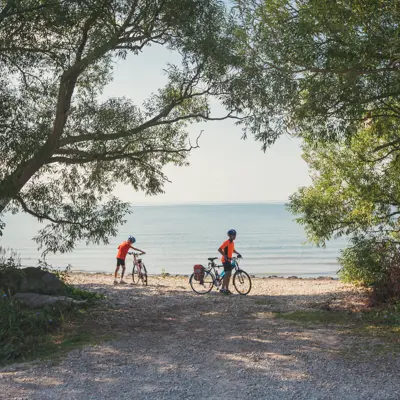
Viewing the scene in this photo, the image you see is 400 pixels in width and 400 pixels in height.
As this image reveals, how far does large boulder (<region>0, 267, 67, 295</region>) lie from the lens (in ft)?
42.8

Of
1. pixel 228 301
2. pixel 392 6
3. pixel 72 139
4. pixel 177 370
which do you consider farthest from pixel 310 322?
Answer: pixel 72 139

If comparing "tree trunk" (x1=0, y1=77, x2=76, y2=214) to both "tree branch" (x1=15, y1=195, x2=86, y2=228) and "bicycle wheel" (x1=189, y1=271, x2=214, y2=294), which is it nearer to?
"tree branch" (x1=15, y1=195, x2=86, y2=228)

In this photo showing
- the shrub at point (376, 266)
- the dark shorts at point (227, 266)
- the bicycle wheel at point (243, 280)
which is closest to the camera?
the shrub at point (376, 266)

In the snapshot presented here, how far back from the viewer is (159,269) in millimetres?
38812

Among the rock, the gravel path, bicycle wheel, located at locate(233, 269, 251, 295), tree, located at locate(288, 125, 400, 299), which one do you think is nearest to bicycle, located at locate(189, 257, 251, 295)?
bicycle wheel, located at locate(233, 269, 251, 295)

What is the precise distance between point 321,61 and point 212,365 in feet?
21.2

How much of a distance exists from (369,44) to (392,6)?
96 centimetres

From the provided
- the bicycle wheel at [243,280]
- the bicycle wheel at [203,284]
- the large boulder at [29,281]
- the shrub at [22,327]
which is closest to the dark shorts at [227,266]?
the bicycle wheel at [243,280]

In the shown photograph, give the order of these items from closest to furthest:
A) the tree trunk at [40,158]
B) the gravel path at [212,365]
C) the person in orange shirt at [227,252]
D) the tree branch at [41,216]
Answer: the gravel path at [212,365] → the tree trunk at [40,158] → the tree branch at [41,216] → the person in orange shirt at [227,252]

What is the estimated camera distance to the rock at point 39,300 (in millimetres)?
11898

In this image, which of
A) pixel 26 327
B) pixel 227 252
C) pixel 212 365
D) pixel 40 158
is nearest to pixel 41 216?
pixel 40 158

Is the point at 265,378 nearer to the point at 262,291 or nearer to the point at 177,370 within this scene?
the point at 177,370

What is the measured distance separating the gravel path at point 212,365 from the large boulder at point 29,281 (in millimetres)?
1673

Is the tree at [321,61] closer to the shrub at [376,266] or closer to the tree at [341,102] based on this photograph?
the tree at [341,102]
